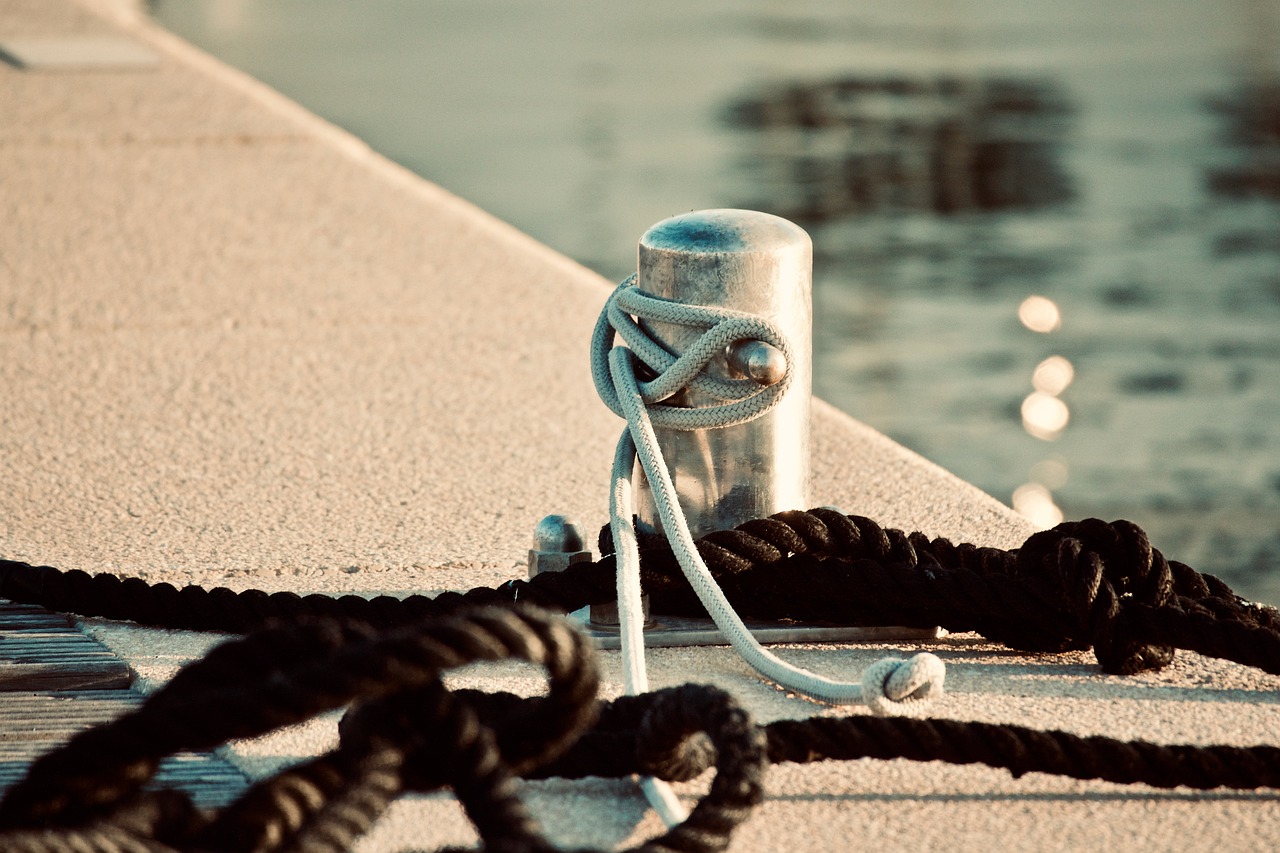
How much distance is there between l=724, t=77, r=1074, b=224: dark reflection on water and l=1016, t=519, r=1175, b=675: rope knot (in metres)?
5.18

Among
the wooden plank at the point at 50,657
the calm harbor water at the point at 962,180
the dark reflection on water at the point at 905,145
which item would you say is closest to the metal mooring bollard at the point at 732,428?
the wooden plank at the point at 50,657

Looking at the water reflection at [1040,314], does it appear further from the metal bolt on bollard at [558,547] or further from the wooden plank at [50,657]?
the wooden plank at [50,657]

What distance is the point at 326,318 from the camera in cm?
355

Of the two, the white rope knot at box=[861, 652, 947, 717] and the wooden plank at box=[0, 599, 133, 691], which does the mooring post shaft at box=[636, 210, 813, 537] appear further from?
the wooden plank at box=[0, 599, 133, 691]

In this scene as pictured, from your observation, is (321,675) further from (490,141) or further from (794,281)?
(490,141)

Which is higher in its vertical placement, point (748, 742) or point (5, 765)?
point (748, 742)

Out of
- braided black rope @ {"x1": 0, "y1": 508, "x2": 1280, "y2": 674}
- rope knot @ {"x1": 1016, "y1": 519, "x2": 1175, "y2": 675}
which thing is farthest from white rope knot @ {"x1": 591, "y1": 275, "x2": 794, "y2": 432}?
rope knot @ {"x1": 1016, "y1": 519, "x2": 1175, "y2": 675}

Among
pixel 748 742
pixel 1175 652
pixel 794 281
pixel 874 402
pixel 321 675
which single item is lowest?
pixel 874 402

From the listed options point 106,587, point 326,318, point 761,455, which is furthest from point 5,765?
point 326,318

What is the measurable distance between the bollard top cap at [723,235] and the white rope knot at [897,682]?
1.78 ft

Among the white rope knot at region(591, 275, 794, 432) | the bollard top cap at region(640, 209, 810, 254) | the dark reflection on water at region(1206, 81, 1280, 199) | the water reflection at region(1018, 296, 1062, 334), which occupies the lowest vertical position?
the water reflection at region(1018, 296, 1062, 334)

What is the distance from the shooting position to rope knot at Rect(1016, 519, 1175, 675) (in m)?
1.90

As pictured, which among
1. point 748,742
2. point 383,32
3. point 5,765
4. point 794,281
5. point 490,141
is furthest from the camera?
point 383,32

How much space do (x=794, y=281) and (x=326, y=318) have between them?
1.79 meters
